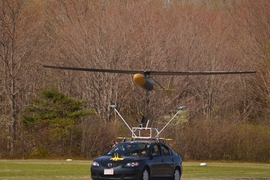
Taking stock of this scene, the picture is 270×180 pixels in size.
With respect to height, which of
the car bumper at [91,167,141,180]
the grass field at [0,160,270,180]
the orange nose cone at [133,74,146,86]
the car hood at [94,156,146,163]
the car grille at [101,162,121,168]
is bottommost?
the grass field at [0,160,270,180]

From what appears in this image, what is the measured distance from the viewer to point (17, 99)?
63.7 meters

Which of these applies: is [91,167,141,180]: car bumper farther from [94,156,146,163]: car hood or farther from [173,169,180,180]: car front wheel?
[173,169,180,180]: car front wheel

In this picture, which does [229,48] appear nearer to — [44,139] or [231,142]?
[231,142]

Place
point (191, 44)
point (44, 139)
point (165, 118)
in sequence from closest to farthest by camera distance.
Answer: point (44, 139) < point (165, 118) < point (191, 44)

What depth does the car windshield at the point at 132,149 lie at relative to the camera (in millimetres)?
25117

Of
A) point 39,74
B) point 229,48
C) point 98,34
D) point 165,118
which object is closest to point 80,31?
point 98,34

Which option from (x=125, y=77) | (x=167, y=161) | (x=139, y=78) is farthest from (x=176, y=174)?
(x=125, y=77)

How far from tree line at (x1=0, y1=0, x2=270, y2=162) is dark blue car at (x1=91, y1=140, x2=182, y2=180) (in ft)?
92.3

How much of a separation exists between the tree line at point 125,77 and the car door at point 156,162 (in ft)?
93.6

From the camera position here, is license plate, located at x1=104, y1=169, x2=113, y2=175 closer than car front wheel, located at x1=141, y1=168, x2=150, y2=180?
Yes

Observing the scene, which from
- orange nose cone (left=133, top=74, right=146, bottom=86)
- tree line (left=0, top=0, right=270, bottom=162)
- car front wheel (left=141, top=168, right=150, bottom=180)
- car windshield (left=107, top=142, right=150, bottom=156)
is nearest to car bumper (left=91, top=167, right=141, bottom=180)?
car front wheel (left=141, top=168, right=150, bottom=180)

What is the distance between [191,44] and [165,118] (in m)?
12.0

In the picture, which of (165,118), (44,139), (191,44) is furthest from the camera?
(191,44)

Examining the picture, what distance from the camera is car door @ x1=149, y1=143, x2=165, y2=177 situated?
24953 millimetres
